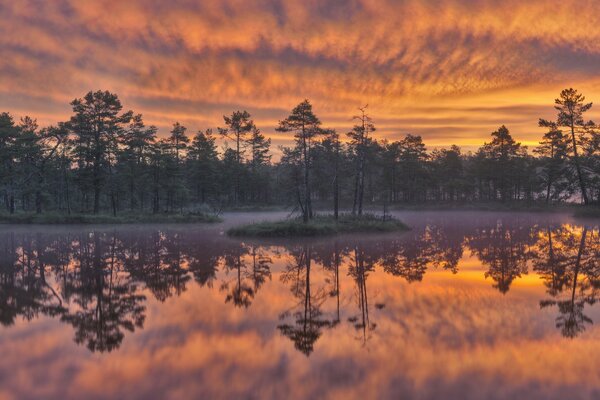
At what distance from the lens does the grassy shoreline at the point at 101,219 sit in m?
51.8

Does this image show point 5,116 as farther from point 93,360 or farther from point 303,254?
point 93,360

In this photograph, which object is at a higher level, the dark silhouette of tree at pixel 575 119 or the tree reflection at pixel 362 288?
the dark silhouette of tree at pixel 575 119

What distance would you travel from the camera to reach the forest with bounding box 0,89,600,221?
48.9m

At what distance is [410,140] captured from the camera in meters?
94.3

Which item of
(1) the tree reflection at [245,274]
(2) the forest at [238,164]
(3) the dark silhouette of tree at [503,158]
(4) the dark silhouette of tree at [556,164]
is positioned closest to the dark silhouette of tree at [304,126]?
(2) the forest at [238,164]

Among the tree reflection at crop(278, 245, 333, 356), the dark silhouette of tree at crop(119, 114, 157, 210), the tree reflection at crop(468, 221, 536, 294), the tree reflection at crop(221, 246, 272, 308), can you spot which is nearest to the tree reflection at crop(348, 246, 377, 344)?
the tree reflection at crop(278, 245, 333, 356)

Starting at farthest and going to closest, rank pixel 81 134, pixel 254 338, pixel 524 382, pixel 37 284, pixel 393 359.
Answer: pixel 81 134 < pixel 37 284 < pixel 254 338 < pixel 393 359 < pixel 524 382

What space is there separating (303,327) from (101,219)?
4815 centimetres

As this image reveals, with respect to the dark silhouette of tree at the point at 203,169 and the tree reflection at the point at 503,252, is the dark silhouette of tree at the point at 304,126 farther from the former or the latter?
the dark silhouette of tree at the point at 203,169

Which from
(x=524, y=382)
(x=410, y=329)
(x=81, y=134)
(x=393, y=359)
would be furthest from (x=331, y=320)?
(x=81, y=134)

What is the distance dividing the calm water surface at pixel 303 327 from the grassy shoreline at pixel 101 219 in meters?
29.8

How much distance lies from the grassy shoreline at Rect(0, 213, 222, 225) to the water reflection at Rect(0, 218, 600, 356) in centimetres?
1754

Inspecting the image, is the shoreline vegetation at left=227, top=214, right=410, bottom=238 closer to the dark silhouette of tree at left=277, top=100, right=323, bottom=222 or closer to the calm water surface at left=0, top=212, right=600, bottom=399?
the dark silhouette of tree at left=277, top=100, right=323, bottom=222

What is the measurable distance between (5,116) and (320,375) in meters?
77.0
